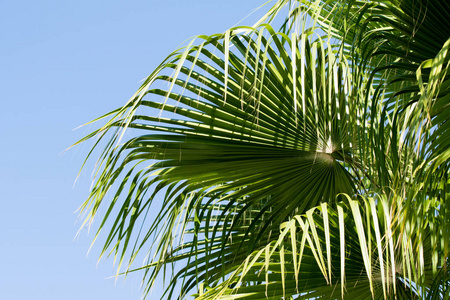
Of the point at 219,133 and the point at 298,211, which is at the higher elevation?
the point at 219,133

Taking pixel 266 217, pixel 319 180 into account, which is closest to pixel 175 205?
pixel 266 217

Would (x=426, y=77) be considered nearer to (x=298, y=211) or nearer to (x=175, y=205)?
(x=298, y=211)

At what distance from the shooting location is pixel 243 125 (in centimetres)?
216

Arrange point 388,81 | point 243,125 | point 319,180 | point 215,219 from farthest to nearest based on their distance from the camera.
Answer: point 215,219, point 319,180, point 243,125, point 388,81

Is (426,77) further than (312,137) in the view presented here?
No

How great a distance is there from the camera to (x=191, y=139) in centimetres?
219

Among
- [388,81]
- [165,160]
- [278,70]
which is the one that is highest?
[278,70]

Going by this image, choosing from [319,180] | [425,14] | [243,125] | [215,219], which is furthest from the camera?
[215,219]

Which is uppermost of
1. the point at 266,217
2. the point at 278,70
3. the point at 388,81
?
the point at 278,70

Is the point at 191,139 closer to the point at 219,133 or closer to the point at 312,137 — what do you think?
the point at 219,133

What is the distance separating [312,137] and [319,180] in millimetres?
211

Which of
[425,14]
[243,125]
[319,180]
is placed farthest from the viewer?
[319,180]

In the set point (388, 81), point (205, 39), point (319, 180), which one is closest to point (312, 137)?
point (319, 180)

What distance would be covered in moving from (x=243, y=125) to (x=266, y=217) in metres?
0.47
